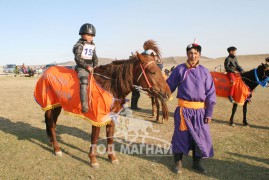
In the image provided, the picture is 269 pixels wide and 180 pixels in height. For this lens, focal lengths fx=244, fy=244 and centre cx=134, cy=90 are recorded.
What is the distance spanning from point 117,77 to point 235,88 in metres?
5.47

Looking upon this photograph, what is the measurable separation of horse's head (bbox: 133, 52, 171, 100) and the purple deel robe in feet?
1.73

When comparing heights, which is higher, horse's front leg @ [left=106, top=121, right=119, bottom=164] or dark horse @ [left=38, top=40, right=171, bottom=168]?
dark horse @ [left=38, top=40, right=171, bottom=168]

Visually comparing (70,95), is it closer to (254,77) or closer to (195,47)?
(195,47)

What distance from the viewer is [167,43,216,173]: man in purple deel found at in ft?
14.9

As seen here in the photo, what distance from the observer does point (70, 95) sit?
5.03m

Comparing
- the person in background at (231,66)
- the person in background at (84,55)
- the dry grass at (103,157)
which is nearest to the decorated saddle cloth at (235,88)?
the person in background at (231,66)

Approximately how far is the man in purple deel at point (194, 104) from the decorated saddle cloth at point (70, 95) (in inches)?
54.5

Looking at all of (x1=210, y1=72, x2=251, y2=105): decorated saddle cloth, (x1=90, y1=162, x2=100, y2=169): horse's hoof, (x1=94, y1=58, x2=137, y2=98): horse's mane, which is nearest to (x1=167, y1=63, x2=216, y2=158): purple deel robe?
(x1=94, y1=58, x2=137, y2=98): horse's mane

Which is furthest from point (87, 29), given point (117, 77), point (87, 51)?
point (117, 77)

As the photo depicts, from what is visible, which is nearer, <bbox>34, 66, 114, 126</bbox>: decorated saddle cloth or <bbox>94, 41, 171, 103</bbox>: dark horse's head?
<bbox>94, 41, 171, 103</bbox>: dark horse's head

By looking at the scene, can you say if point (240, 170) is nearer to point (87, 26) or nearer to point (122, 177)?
point (122, 177)

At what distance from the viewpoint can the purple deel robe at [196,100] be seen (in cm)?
453

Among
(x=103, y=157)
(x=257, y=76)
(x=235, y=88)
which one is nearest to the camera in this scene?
(x=103, y=157)

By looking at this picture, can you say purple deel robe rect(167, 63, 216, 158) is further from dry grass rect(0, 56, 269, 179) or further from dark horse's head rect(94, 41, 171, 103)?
dry grass rect(0, 56, 269, 179)
